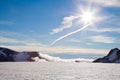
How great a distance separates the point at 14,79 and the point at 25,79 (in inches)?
146

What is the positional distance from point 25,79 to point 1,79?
802 centimetres

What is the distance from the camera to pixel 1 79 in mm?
94625

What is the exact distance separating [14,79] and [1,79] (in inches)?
170

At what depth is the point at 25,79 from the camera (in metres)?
96.0
